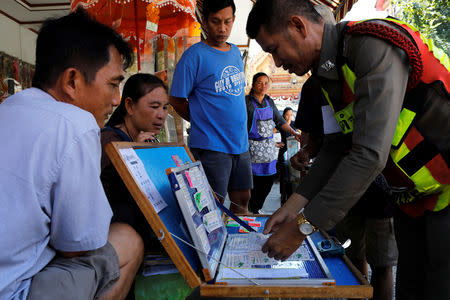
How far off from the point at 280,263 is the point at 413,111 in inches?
26.8

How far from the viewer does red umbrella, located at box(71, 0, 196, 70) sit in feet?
9.42

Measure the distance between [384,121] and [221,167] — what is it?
129 centimetres

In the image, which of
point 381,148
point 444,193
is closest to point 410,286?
point 444,193

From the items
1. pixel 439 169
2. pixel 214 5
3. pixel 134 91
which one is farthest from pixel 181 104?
pixel 439 169

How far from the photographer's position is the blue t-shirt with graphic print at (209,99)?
214cm

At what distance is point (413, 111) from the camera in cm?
104

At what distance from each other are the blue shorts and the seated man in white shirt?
1064 mm

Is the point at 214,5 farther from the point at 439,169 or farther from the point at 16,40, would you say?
the point at 16,40

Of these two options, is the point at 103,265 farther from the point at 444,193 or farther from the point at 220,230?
the point at 444,193

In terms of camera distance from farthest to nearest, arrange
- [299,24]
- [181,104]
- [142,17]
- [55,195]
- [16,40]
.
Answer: [16,40], [142,17], [181,104], [299,24], [55,195]

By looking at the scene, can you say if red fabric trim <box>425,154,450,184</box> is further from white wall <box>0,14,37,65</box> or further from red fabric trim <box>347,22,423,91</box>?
white wall <box>0,14,37,65</box>

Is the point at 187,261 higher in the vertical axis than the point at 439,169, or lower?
lower

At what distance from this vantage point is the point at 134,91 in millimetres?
1922

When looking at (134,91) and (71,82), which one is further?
(134,91)
